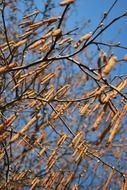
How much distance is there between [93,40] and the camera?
6.63ft

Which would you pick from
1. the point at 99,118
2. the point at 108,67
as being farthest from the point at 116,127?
the point at 108,67

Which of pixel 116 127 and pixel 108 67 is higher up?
pixel 108 67

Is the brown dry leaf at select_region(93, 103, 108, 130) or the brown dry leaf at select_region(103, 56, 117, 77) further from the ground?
the brown dry leaf at select_region(103, 56, 117, 77)

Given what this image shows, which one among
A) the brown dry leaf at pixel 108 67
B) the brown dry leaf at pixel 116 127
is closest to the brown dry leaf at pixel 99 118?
the brown dry leaf at pixel 116 127

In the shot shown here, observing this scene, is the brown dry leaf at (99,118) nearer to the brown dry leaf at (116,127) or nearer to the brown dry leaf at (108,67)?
the brown dry leaf at (116,127)

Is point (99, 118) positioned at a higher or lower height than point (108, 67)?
lower

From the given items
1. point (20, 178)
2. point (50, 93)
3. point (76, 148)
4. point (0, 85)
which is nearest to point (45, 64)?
point (50, 93)

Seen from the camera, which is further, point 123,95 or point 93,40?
point 93,40

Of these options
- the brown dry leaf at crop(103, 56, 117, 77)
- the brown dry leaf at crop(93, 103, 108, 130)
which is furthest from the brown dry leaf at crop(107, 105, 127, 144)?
the brown dry leaf at crop(103, 56, 117, 77)

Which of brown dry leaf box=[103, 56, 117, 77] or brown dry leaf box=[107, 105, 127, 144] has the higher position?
brown dry leaf box=[103, 56, 117, 77]

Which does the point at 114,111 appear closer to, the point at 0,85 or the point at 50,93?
the point at 50,93

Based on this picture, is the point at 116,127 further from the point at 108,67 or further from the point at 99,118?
the point at 108,67

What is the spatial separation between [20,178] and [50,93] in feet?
4.22

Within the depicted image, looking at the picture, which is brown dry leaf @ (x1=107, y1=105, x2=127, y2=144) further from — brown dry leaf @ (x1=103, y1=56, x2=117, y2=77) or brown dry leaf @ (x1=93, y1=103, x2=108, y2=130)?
brown dry leaf @ (x1=103, y1=56, x2=117, y2=77)
